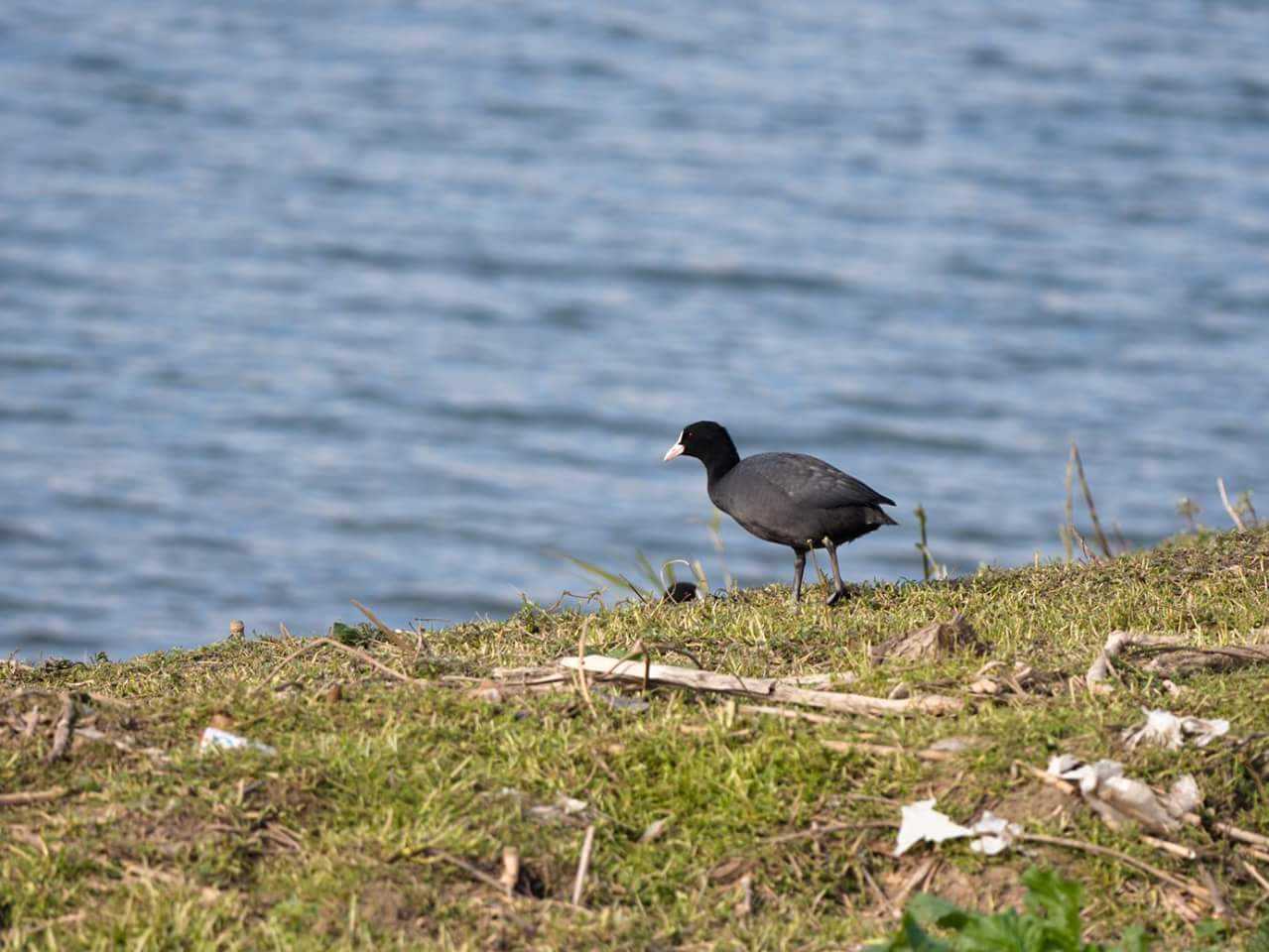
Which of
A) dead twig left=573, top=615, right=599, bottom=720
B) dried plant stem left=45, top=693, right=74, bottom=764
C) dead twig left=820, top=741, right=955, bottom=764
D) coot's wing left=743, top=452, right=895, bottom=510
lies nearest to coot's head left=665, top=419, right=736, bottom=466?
coot's wing left=743, top=452, right=895, bottom=510

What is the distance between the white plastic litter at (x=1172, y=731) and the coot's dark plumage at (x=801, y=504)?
209cm

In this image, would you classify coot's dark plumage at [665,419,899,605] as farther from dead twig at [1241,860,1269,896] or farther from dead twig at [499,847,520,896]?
dead twig at [499,847,520,896]

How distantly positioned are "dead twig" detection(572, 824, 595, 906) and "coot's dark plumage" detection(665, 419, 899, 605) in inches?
98.6

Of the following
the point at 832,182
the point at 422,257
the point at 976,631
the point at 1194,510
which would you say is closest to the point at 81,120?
the point at 422,257

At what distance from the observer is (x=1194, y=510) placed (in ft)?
32.5

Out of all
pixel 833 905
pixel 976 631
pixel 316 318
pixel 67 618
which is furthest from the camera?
pixel 316 318

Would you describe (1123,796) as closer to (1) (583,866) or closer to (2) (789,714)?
(2) (789,714)

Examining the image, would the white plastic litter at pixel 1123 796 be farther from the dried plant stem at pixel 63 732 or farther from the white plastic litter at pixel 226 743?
the dried plant stem at pixel 63 732

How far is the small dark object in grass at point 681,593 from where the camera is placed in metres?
7.23

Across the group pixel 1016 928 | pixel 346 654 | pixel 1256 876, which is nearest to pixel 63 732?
pixel 346 654

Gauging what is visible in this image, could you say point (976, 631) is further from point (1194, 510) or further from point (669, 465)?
point (669, 465)

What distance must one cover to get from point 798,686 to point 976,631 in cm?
97

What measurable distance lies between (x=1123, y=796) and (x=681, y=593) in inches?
109

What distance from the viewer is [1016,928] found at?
159 inches
